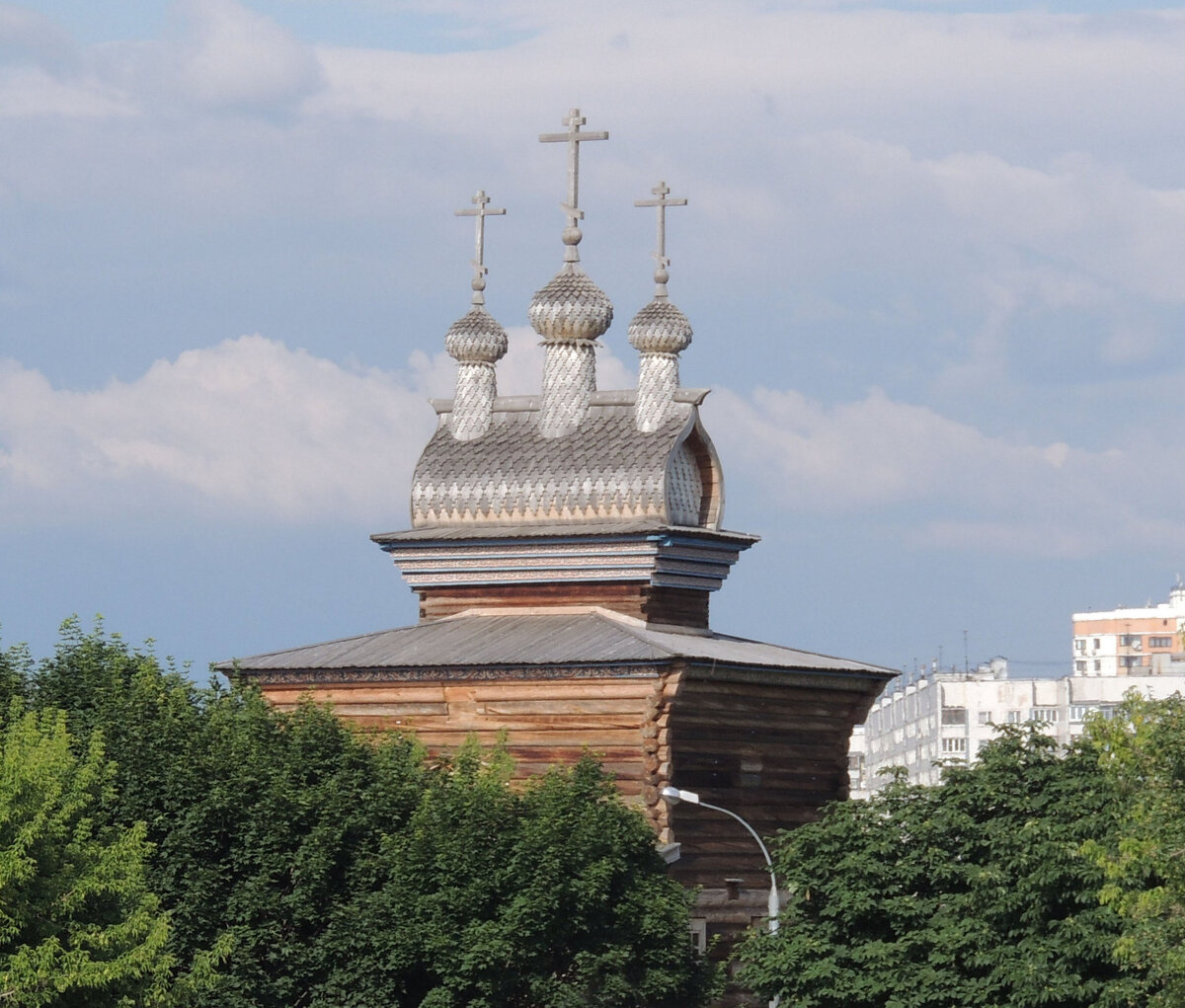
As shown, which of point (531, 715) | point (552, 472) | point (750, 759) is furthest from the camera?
point (552, 472)

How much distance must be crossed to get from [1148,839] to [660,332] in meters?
14.1

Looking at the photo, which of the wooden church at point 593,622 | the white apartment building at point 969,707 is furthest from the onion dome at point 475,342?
the white apartment building at point 969,707

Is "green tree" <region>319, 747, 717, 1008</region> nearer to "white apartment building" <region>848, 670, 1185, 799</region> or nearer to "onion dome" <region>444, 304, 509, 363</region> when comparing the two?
"onion dome" <region>444, 304, 509, 363</region>

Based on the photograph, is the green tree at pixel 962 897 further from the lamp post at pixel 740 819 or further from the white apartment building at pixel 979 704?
the white apartment building at pixel 979 704

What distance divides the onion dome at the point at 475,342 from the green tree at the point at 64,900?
43.9 ft

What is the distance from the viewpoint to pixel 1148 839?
31.8 m

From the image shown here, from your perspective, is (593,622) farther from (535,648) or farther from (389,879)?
(389,879)

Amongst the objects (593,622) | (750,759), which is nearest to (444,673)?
(593,622)

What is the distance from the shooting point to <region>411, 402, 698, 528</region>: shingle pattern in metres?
41.2

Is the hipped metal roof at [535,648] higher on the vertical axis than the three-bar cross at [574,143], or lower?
lower

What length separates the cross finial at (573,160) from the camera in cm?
4338

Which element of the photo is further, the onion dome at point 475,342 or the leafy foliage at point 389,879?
the onion dome at point 475,342

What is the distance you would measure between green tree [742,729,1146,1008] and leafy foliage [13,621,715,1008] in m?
1.82

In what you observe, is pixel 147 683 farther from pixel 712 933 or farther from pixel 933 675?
pixel 933 675
